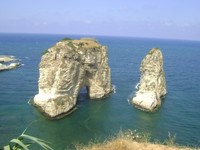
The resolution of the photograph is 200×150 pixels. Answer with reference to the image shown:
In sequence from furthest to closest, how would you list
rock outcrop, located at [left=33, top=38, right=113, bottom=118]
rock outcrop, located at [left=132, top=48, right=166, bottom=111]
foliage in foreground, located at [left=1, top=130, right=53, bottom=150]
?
rock outcrop, located at [left=132, top=48, right=166, bottom=111]
rock outcrop, located at [left=33, top=38, right=113, bottom=118]
foliage in foreground, located at [left=1, top=130, right=53, bottom=150]

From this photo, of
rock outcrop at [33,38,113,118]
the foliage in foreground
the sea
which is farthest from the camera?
rock outcrop at [33,38,113,118]

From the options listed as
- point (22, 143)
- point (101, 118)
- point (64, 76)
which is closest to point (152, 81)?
point (101, 118)

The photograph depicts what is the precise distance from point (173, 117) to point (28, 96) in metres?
22.7

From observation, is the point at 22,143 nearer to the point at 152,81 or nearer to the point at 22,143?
the point at 22,143

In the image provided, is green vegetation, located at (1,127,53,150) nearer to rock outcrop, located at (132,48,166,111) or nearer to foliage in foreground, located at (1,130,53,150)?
foliage in foreground, located at (1,130,53,150)

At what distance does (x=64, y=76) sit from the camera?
45000 mm

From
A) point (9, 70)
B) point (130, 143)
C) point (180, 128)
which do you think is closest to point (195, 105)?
point (180, 128)

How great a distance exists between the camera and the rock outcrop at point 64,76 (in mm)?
43031

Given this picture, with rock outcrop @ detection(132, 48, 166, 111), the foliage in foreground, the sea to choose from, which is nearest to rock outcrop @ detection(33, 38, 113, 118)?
the sea

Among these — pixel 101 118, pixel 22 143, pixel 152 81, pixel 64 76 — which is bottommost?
pixel 101 118

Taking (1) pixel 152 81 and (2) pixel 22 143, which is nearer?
(2) pixel 22 143

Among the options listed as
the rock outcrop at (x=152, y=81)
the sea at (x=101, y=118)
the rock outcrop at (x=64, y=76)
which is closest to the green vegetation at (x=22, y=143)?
the sea at (x=101, y=118)

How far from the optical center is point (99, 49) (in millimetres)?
54750

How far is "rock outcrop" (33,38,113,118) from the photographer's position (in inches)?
1694
